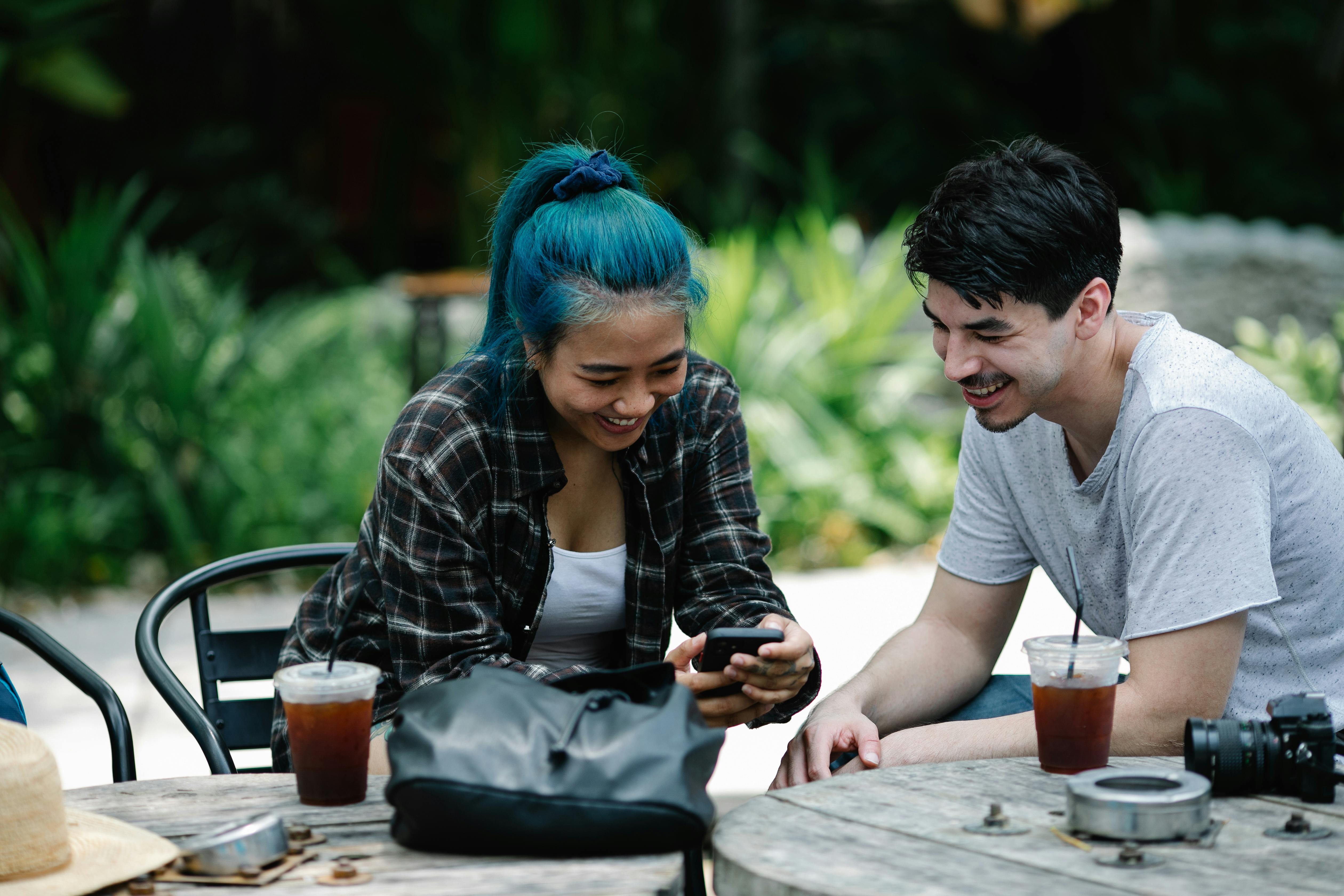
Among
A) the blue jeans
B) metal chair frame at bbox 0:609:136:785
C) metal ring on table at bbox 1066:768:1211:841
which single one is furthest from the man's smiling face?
the blue jeans

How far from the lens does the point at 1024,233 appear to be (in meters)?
2.19

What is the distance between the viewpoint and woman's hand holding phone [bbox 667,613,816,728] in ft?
6.89

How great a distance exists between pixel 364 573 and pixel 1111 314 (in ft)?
4.24

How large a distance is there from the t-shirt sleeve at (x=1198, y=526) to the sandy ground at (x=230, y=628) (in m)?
1.58

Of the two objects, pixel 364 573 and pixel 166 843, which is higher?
pixel 364 573

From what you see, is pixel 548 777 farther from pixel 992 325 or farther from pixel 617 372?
pixel 992 325

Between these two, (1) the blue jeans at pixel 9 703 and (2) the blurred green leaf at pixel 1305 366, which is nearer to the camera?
(1) the blue jeans at pixel 9 703

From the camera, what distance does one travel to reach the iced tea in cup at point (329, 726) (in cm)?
172

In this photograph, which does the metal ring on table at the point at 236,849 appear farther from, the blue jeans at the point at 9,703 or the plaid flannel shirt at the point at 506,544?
the blue jeans at the point at 9,703

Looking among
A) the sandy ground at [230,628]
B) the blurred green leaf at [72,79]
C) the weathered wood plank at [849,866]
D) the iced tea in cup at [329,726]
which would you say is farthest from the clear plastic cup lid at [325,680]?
the blurred green leaf at [72,79]

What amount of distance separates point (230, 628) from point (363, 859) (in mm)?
3701

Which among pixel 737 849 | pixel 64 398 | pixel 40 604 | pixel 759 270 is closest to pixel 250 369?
pixel 64 398

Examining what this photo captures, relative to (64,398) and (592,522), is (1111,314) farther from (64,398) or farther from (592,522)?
(64,398)

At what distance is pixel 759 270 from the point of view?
712cm
